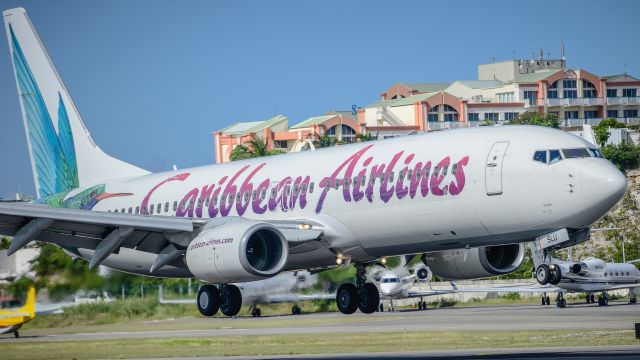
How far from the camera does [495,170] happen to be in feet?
122

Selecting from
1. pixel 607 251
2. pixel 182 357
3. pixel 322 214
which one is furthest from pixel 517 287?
pixel 322 214

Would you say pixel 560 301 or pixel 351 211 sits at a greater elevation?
pixel 351 211

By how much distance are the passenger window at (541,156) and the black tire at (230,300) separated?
44.5 feet

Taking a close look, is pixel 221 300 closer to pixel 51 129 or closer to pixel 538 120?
pixel 51 129

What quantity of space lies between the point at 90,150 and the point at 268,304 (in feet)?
125

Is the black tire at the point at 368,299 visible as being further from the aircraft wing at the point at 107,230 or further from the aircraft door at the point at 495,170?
the aircraft door at the point at 495,170

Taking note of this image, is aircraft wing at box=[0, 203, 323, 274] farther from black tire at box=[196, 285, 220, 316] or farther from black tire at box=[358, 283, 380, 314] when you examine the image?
black tire at box=[358, 283, 380, 314]

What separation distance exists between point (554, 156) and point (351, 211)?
777cm

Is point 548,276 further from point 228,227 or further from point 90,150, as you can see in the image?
point 90,150

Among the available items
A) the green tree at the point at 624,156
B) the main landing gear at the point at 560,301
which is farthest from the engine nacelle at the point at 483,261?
the green tree at the point at 624,156

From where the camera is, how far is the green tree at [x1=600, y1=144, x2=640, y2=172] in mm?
147625

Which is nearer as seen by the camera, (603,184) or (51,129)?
(603,184)

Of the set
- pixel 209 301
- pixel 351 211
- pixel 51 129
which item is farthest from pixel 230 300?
pixel 51 129

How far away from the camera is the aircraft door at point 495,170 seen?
3700 centimetres
